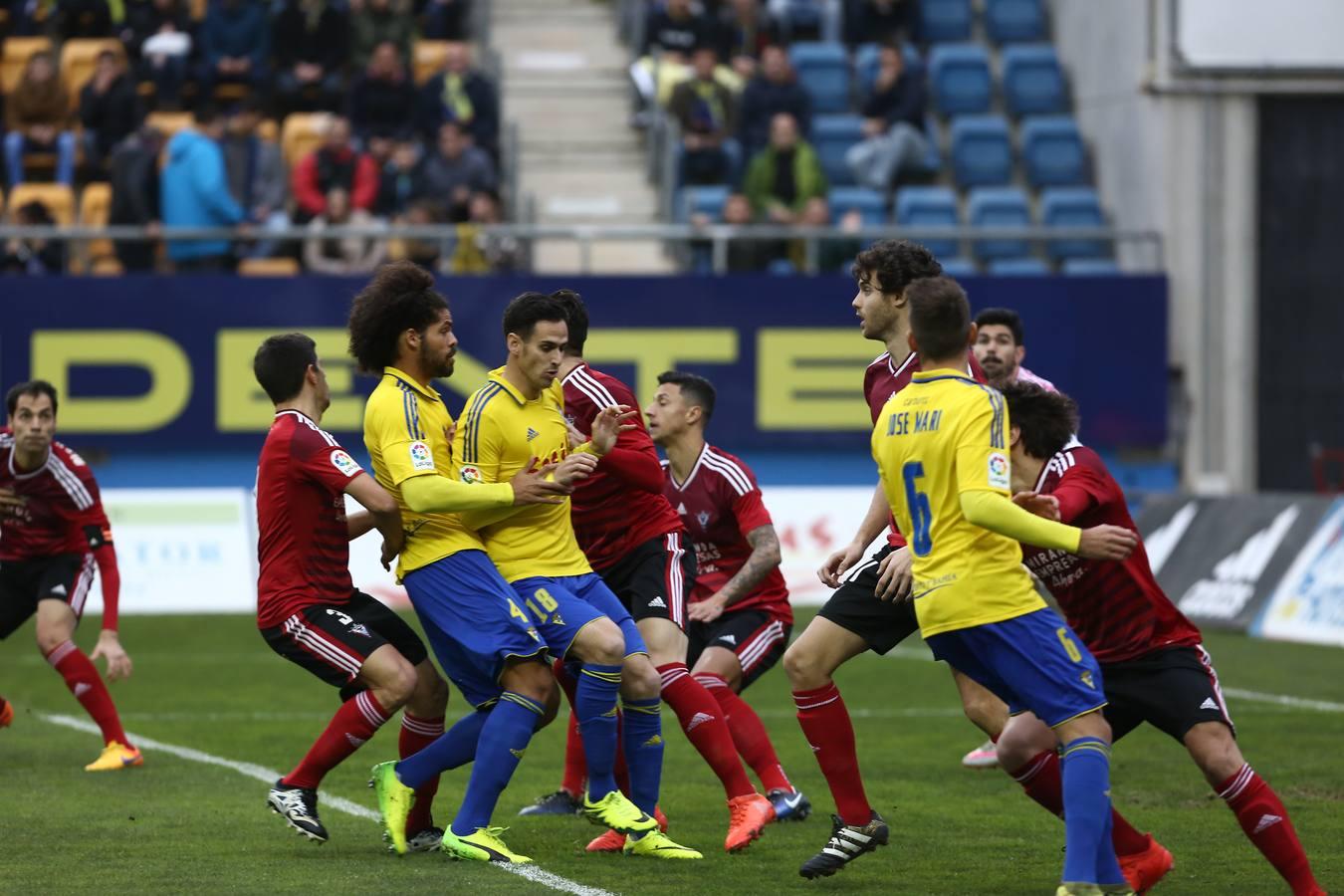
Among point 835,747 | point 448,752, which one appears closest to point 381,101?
point 448,752

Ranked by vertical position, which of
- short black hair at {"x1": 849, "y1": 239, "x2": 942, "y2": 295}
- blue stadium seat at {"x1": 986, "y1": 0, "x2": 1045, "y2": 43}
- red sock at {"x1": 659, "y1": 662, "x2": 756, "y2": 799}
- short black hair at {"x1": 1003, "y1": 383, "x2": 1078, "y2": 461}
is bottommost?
red sock at {"x1": 659, "y1": 662, "x2": 756, "y2": 799}

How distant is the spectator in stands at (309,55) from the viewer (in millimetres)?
24031

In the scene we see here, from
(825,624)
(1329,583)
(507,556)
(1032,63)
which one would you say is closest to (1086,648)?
(825,624)

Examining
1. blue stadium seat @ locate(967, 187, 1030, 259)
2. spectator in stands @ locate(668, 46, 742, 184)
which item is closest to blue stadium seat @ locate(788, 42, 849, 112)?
spectator in stands @ locate(668, 46, 742, 184)

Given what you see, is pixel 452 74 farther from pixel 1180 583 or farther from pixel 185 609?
pixel 1180 583

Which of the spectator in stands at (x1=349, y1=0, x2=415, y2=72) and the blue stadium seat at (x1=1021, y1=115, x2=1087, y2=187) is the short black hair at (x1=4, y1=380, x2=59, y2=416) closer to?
the spectator in stands at (x1=349, y1=0, x2=415, y2=72)

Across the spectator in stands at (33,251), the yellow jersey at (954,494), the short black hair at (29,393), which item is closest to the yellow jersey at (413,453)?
the yellow jersey at (954,494)

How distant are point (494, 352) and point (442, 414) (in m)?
14.3

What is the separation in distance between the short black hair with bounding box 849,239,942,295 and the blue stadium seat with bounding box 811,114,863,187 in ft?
56.4

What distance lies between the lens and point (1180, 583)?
18250 mm

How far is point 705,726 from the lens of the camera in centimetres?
832

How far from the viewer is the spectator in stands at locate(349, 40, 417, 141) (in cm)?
2352

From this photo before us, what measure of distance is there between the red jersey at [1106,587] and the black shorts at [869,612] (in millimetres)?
873

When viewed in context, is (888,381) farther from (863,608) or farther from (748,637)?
(748,637)
